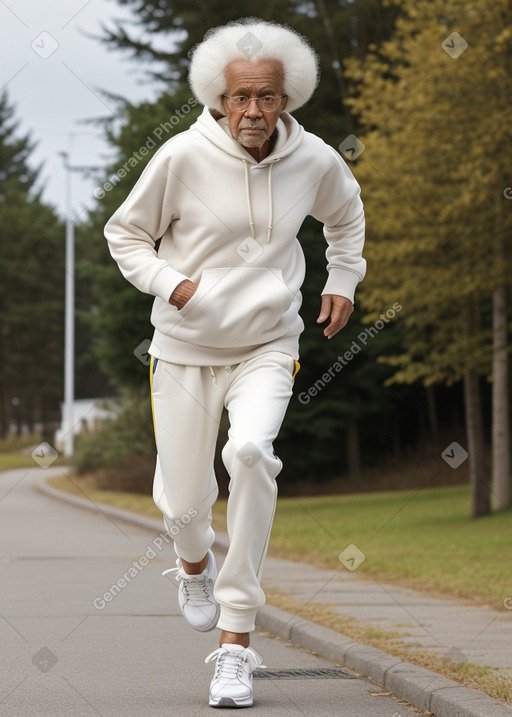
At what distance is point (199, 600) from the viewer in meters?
5.24

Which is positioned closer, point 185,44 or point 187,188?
point 187,188

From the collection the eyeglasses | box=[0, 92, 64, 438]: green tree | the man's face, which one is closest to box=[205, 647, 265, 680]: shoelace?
the man's face

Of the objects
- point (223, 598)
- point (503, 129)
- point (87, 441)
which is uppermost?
point (503, 129)

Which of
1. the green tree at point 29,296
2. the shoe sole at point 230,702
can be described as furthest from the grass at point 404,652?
the green tree at point 29,296

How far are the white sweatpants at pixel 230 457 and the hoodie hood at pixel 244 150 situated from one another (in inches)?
23.0

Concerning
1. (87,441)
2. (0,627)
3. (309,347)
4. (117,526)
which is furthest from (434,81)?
(87,441)

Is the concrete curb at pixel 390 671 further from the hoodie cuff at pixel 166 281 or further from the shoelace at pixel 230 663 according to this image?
the hoodie cuff at pixel 166 281

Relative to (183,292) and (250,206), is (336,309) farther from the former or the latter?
(183,292)

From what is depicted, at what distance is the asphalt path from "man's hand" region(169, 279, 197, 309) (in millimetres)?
1537

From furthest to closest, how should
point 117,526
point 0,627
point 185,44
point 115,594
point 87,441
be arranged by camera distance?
point 87,441 < point 185,44 < point 117,526 < point 115,594 < point 0,627

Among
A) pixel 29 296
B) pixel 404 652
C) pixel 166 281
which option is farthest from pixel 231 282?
pixel 29 296

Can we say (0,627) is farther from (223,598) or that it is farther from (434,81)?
(434,81)

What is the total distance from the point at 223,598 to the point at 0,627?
2.97 metres

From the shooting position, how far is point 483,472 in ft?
63.4
